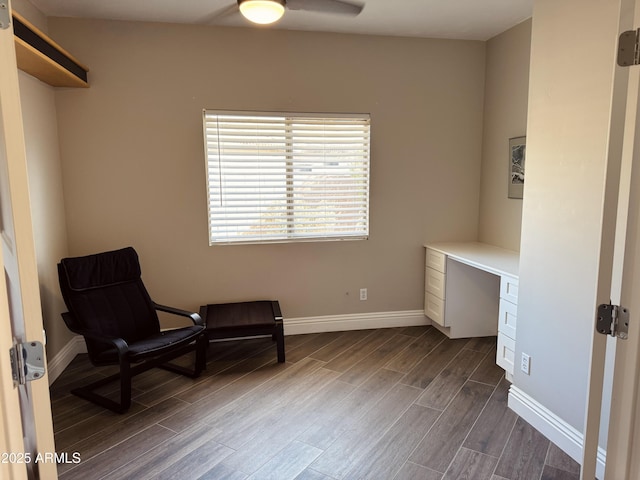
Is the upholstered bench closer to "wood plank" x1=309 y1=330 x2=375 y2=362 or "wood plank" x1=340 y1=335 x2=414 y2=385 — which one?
"wood plank" x1=309 y1=330 x2=375 y2=362

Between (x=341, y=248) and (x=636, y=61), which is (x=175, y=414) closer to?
(x=341, y=248)

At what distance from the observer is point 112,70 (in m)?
3.45

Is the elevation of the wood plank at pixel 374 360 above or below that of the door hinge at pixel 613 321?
below

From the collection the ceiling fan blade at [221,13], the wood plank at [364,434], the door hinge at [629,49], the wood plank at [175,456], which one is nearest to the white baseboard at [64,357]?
the wood plank at [175,456]

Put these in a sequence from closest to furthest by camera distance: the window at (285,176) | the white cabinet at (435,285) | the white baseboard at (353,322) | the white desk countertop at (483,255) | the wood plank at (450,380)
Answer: the wood plank at (450,380) < the white desk countertop at (483,255) < the window at (285,176) < the white cabinet at (435,285) < the white baseboard at (353,322)

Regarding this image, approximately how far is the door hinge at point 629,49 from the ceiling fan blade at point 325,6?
6.17ft

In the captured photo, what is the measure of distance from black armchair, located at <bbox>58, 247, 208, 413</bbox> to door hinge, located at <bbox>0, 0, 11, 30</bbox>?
221 centimetres

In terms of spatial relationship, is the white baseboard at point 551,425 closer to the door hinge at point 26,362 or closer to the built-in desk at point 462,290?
the built-in desk at point 462,290

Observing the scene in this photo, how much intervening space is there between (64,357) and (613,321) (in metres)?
3.70

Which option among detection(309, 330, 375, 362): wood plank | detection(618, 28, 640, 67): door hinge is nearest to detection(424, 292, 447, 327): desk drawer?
detection(309, 330, 375, 362): wood plank

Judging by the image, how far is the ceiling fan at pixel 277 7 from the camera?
238 centimetres

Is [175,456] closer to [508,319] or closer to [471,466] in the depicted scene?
[471,466]

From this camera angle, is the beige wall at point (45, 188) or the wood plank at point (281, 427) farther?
the beige wall at point (45, 188)

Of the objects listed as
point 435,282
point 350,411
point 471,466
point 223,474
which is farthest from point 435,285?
point 223,474
